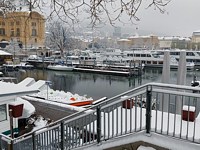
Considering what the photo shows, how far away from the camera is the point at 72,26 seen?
4.80m

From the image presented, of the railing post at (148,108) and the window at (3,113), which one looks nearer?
the railing post at (148,108)

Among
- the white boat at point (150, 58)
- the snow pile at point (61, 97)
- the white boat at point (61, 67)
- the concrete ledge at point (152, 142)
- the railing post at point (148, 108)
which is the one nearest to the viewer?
the concrete ledge at point (152, 142)

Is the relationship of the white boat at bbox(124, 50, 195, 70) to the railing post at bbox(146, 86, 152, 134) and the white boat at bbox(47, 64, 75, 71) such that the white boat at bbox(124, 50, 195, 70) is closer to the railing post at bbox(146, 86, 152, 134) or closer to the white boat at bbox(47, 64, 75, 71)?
the white boat at bbox(47, 64, 75, 71)

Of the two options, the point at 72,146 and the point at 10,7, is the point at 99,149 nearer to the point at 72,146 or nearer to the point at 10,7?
the point at 72,146

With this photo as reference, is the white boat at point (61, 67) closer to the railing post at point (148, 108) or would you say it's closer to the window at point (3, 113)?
the window at point (3, 113)

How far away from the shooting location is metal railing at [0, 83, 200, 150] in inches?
149

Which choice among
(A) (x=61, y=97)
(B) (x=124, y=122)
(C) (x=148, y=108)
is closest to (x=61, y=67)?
(A) (x=61, y=97)

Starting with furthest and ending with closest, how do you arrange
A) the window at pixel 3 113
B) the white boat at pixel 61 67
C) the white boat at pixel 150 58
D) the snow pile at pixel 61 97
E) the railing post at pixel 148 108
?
the white boat at pixel 150 58 < the white boat at pixel 61 67 < the snow pile at pixel 61 97 < the window at pixel 3 113 < the railing post at pixel 148 108

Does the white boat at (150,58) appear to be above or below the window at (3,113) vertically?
above

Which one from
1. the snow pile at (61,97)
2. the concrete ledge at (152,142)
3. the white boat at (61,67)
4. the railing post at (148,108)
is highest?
the railing post at (148,108)

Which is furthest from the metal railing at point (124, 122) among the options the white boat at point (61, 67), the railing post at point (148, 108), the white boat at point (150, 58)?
the white boat at point (150, 58)

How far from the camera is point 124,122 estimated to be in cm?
505

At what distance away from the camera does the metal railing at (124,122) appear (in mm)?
3785

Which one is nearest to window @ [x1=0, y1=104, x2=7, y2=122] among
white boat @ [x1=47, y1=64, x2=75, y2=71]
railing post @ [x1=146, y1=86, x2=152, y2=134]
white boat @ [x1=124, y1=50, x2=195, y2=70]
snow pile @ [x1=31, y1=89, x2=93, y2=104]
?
railing post @ [x1=146, y1=86, x2=152, y2=134]
